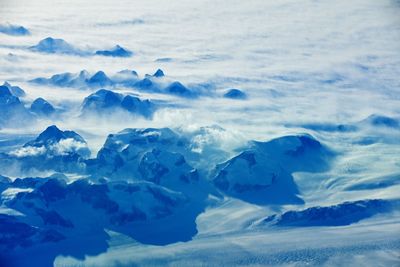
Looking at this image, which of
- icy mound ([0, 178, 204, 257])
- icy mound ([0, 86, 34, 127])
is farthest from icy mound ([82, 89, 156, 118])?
icy mound ([0, 178, 204, 257])

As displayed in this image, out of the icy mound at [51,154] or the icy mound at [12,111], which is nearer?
the icy mound at [51,154]

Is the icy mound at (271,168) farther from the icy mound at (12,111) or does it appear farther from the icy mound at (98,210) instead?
the icy mound at (12,111)

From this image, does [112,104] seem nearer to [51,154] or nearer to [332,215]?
[51,154]

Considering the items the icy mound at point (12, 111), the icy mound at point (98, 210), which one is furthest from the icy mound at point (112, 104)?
the icy mound at point (98, 210)

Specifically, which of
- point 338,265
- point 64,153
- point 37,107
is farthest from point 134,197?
point 37,107

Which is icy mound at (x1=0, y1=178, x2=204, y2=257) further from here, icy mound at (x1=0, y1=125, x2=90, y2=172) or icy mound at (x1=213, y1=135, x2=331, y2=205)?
icy mound at (x1=0, y1=125, x2=90, y2=172)

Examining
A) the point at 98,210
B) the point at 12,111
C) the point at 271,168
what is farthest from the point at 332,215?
the point at 12,111
